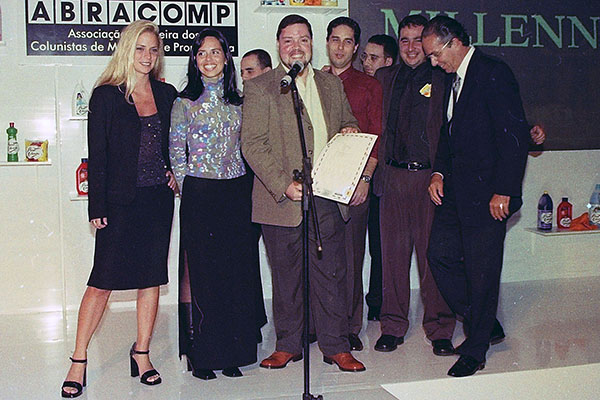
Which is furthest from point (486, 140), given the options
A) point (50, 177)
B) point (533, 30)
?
point (50, 177)

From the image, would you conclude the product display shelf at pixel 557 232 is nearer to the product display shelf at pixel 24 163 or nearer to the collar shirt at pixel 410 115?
the collar shirt at pixel 410 115

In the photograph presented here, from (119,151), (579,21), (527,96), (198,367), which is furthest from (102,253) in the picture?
(579,21)

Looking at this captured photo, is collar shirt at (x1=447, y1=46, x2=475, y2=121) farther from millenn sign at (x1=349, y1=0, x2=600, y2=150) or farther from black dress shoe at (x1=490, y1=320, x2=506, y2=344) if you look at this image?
millenn sign at (x1=349, y1=0, x2=600, y2=150)

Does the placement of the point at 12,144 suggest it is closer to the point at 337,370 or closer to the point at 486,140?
the point at 337,370

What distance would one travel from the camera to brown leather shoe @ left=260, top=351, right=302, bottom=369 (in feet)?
12.1

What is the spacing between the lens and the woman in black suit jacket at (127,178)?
3.34 m

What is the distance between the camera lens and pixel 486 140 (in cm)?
354

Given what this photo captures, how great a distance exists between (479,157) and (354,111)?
2.26ft

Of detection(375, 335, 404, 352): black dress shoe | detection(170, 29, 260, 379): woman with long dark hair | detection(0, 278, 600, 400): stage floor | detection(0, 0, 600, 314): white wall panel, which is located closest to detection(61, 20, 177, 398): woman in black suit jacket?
detection(170, 29, 260, 379): woman with long dark hair

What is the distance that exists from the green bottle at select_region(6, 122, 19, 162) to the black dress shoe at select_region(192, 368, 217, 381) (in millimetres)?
1879

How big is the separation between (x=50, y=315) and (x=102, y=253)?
159cm

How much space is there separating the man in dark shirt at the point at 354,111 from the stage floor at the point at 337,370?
0.21m

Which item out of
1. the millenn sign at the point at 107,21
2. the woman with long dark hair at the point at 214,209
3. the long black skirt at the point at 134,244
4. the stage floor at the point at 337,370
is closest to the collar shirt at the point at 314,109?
the woman with long dark hair at the point at 214,209

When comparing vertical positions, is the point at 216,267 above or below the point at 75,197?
below
